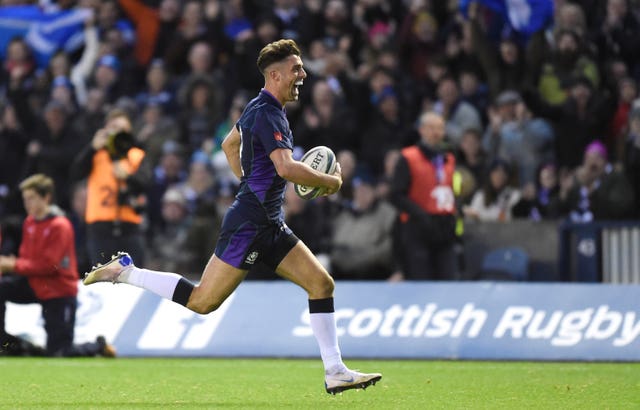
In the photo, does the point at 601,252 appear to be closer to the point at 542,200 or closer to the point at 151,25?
the point at 542,200

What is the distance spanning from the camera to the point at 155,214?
19.0 metres

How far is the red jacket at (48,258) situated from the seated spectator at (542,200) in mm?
5732

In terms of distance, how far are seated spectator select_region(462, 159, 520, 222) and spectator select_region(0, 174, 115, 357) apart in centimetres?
513

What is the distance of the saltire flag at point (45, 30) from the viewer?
71.2 feet

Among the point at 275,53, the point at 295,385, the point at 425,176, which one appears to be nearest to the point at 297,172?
the point at 275,53

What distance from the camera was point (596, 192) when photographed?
16.1 metres

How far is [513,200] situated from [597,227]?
1554 mm

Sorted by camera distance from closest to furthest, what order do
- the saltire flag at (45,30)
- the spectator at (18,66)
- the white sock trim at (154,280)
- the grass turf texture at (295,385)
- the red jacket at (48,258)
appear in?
the grass turf texture at (295,385) → the white sock trim at (154,280) → the red jacket at (48,258) → the spectator at (18,66) → the saltire flag at (45,30)

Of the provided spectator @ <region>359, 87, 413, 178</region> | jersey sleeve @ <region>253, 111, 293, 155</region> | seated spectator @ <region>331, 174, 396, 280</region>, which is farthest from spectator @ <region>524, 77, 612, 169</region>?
jersey sleeve @ <region>253, 111, 293, 155</region>

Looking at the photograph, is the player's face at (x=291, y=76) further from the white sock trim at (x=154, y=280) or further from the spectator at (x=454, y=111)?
the spectator at (x=454, y=111)

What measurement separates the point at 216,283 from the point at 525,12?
32.4 feet

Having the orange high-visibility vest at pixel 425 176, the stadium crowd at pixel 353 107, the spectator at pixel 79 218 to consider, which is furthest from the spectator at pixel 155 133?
the orange high-visibility vest at pixel 425 176

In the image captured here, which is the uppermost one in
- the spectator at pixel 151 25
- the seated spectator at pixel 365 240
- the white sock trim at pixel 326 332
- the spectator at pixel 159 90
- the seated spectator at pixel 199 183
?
the spectator at pixel 151 25

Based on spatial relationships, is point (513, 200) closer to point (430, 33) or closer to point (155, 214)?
point (430, 33)
